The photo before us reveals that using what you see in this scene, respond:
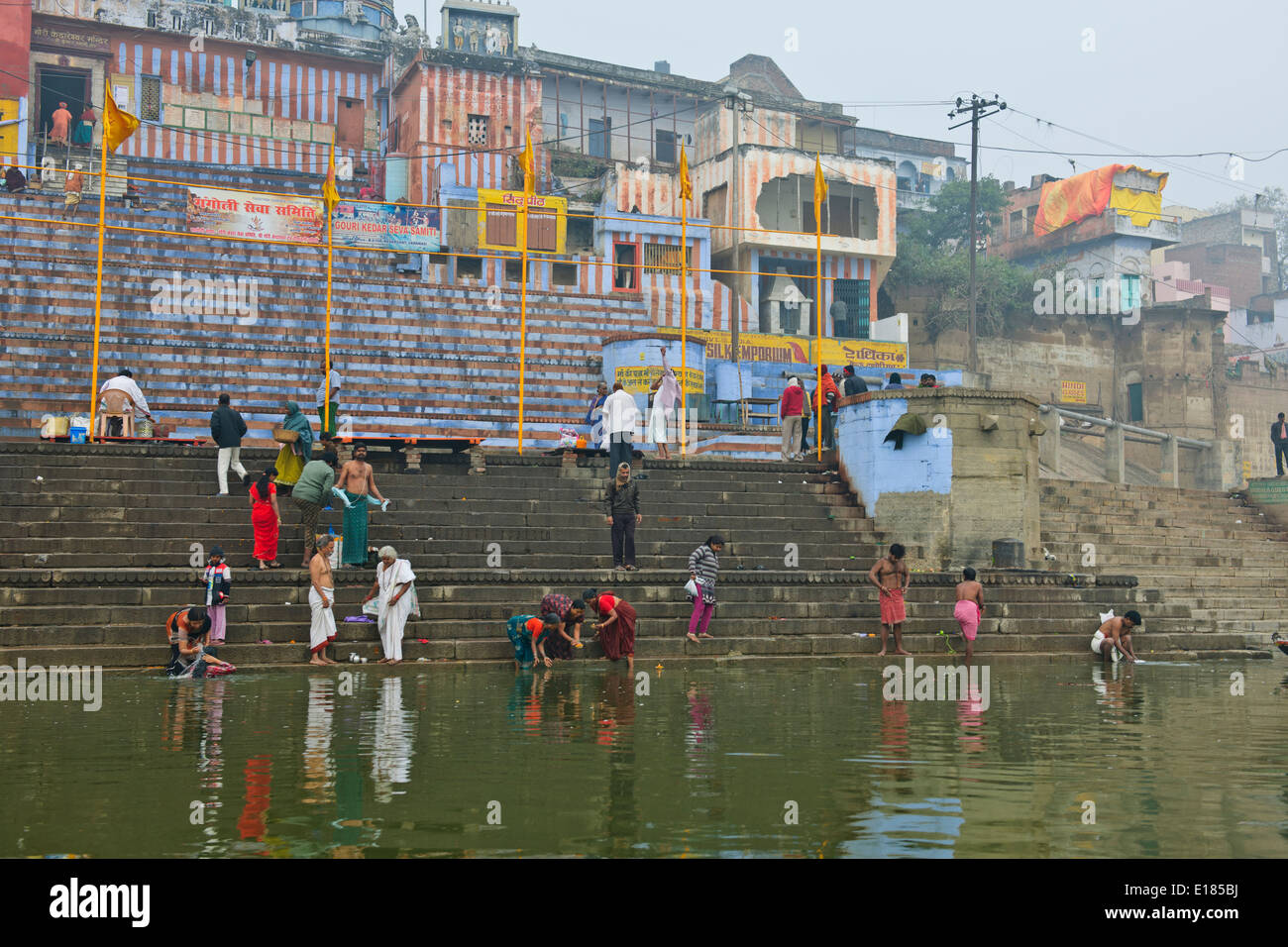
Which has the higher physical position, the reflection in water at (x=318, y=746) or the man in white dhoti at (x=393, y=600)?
the man in white dhoti at (x=393, y=600)

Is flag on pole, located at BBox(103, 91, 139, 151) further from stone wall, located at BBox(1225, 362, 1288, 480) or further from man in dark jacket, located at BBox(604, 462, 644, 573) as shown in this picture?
stone wall, located at BBox(1225, 362, 1288, 480)

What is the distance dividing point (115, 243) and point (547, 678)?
68.1 ft

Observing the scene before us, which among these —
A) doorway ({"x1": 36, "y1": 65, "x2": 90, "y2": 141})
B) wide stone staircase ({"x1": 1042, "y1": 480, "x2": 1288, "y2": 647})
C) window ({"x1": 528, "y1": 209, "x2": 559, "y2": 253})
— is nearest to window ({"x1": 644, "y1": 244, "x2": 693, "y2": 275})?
window ({"x1": 528, "y1": 209, "x2": 559, "y2": 253})

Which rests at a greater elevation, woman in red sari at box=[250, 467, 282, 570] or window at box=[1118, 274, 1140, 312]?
window at box=[1118, 274, 1140, 312]

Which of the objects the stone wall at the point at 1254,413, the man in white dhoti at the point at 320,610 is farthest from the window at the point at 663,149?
the man in white dhoti at the point at 320,610

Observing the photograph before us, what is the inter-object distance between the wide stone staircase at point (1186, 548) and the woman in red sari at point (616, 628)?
7180 mm

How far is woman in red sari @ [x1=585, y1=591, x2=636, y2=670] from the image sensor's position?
12977 millimetres

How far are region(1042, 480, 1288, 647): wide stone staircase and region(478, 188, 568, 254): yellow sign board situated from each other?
18.3 meters

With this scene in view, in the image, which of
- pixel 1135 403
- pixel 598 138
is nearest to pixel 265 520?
pixel 598 138

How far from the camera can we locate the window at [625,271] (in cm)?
3644

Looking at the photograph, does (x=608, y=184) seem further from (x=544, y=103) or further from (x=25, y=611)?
(x=25, y=611)

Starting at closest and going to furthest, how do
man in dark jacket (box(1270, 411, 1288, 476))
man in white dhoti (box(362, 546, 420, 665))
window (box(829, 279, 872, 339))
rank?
1. man in white dhoti (box(362, 546, 420, 665))
2. man in dark jacket (box(1270, 411, 1288, 476))
3. window (box(829, 279, 872, 339))

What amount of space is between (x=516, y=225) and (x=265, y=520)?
22734mm

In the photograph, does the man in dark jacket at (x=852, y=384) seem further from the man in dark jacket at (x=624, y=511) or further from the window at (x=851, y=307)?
the window at (x=851, y=307)
